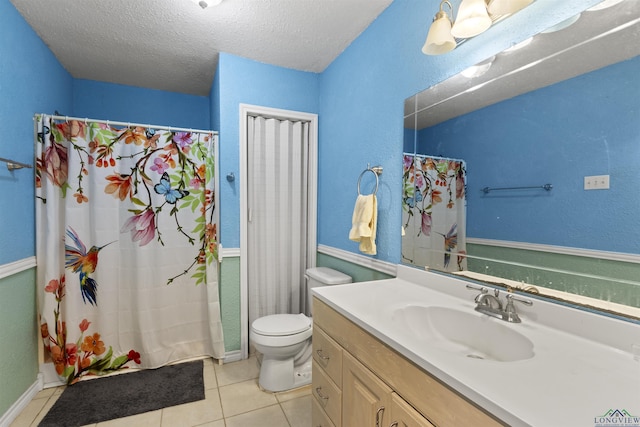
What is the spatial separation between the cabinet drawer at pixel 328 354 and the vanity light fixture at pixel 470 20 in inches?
52.4

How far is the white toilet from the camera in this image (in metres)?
1.81

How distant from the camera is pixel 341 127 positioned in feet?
7.21

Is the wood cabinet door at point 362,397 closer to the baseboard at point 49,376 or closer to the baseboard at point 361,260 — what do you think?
the baseboard at point 361,260

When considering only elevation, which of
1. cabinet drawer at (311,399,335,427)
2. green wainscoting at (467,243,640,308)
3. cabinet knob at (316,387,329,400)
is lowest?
cabinet drawer at (311,399,335,427)

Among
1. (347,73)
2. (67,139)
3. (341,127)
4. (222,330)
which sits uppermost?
(347,73)

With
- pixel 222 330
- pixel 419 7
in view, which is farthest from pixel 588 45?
pixel 222 330

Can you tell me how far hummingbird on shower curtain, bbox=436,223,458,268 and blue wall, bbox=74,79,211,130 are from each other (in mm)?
2717

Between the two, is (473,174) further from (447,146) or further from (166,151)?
(166,151)

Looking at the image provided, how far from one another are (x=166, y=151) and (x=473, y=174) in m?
2.06

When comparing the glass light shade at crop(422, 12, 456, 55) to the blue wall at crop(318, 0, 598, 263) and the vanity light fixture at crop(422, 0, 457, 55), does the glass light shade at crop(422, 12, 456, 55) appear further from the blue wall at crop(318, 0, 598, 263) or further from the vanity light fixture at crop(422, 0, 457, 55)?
the blue wall at crop(318, 0, 598, 263)

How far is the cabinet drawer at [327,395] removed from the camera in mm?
1191

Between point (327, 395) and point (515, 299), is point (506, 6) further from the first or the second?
point (327, 395)

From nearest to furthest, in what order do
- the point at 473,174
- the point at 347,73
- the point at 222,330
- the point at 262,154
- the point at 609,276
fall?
the point at 609,276 → the point at 473,174 → the point at 347,73 → the point at 222,330 → the point at 262,154

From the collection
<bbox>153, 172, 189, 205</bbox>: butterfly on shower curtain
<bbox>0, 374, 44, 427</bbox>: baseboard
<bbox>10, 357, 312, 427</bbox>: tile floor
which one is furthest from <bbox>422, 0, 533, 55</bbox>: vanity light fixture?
<bbox>0, 374, 44, 427</bbox>: baseboard
